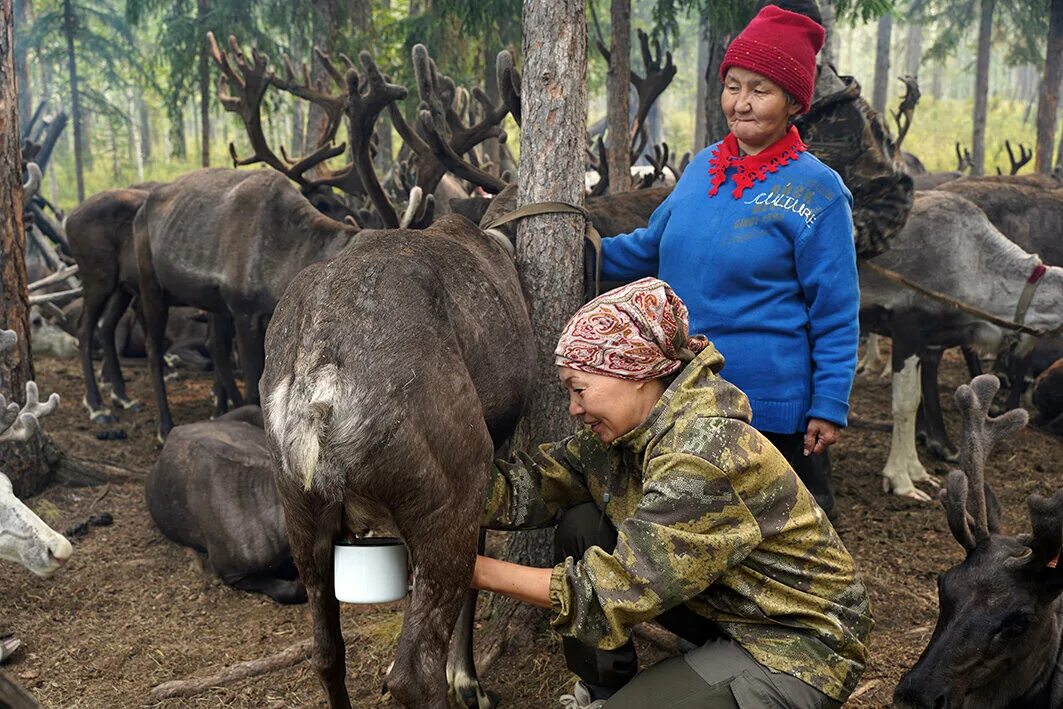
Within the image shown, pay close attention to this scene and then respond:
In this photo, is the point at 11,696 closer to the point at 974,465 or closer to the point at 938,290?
the point at 974,465

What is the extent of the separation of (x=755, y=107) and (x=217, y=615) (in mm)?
3449

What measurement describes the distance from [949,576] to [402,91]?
15.3ft

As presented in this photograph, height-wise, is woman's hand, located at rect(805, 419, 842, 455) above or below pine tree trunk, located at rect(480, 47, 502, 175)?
below

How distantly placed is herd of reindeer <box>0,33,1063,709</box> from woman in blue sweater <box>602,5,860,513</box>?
574 millimetres

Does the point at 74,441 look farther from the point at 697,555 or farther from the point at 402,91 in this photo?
the point at 697,555

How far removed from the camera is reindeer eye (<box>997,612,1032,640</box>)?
3082 mm

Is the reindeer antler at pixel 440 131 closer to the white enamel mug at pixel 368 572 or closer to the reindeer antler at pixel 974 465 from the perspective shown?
the reindeer antler at pixel 974 465

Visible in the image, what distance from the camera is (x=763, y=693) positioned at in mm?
2582

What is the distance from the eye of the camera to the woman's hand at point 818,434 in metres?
3.39

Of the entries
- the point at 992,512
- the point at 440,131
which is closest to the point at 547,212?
the point at 992,512

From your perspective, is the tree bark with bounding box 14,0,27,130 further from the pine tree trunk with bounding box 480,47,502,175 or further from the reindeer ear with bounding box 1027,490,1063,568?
the reindeer ear with bounding box 1027,490,1063,568

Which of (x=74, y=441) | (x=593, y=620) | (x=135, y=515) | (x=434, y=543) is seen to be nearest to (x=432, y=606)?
(x=434, y=543)

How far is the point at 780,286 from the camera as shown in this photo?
3395mm

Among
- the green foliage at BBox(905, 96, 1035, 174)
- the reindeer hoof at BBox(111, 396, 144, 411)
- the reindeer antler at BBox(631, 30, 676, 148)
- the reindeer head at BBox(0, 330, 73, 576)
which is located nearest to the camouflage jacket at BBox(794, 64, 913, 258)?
the reindeer antler at BBox(631, 30, 676, 148)
